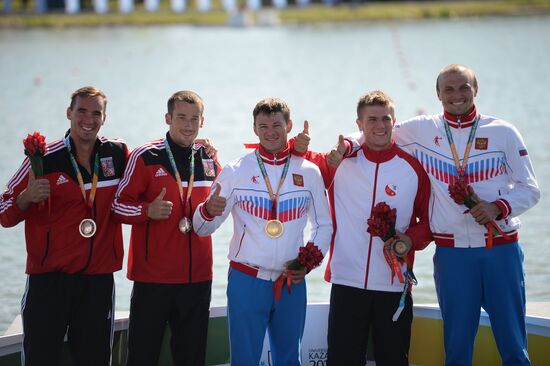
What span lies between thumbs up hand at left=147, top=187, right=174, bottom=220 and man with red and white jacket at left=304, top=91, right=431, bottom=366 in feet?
2.70

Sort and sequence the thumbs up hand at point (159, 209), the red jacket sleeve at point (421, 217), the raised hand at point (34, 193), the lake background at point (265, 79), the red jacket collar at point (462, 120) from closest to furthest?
1. the raised hand at point (34, 193)
2. the thumbs up hand at point (159, 209)
3. the red jacket sleeve at point (421, 217)
4. the red jacket collar at point (462, 120)
5. the lake background at point (265, 79)

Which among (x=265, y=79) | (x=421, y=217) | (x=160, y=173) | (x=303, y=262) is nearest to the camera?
(x=303, y=262)

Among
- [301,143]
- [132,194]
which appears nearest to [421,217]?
[301,143]

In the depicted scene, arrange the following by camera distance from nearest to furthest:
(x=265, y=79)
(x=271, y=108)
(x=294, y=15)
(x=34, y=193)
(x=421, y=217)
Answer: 1. (x=34, y=193)
2. (x=271, y=108)
3. (x=421, y=217)
4. (x=265, y=79)
5. (x=294, y=15)

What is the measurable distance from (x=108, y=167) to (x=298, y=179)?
1.06 meters

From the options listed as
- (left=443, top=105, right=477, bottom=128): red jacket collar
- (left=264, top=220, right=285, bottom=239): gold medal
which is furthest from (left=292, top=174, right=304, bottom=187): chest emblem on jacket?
(left=443, top=105, right=477, bottom=128): red jacket collar

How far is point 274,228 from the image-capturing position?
4746 mm

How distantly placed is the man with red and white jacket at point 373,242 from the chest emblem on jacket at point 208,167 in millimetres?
567

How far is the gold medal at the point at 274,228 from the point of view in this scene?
186 inches

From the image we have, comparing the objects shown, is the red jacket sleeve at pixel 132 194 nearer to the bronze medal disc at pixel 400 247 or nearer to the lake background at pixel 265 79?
the bronze medal disc at pixel 400 247

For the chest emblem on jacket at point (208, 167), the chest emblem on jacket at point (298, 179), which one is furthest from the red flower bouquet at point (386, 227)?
the chest emblem on jacket at point (208, 167)

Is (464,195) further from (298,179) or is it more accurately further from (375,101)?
(298,179)

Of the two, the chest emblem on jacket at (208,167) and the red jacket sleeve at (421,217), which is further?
the chest emblem on jacket at (208,167)

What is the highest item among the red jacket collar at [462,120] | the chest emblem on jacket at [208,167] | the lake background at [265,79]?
the lake background at [265,79]
